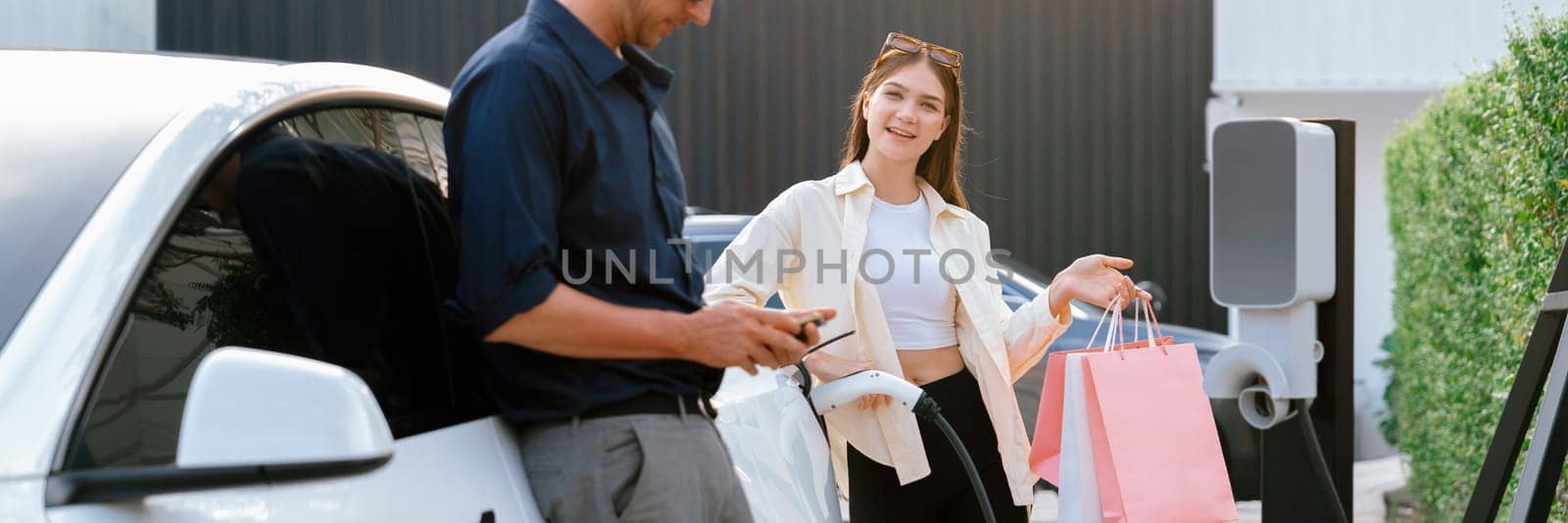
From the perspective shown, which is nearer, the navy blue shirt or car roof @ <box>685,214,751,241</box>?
the navy blue shirt

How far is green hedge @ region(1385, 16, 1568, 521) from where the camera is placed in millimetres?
4531

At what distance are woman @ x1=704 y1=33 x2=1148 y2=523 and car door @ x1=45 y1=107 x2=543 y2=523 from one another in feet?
4.32

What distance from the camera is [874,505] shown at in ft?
12.3

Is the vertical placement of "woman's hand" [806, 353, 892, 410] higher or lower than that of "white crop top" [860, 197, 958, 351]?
lower

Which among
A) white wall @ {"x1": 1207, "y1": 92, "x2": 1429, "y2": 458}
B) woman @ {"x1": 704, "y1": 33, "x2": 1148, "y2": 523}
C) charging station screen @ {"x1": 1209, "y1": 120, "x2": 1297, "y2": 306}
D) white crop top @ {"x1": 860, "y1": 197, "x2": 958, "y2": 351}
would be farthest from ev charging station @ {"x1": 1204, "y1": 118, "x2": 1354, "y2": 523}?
white wall @ {"x1": 1207, "y1": 92, "x2": 1429, "y2": 458}

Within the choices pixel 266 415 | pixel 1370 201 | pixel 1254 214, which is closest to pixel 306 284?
pixel 266 415

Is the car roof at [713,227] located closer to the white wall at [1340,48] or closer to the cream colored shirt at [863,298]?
the cream colored shirt at [863,298]

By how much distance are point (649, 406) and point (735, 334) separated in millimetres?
160

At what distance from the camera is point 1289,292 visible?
170 inches

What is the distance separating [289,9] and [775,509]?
10246 mm

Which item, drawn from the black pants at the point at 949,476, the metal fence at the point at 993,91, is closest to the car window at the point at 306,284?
the black pants at the point at 949,476

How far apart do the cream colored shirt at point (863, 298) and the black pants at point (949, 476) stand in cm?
6

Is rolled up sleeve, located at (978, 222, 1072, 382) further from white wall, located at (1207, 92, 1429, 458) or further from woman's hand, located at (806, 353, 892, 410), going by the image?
white wall, located at (1207, 92, 1429, 458)

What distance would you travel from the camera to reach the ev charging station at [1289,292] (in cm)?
430
